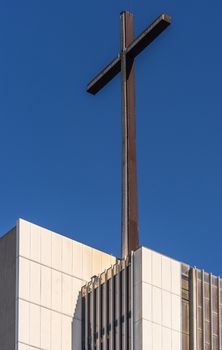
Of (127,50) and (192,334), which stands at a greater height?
(127,50)

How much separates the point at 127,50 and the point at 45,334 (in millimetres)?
15522

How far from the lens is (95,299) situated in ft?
197

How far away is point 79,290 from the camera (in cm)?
6100

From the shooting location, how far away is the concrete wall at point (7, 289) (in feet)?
194

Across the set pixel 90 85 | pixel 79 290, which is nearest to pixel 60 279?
pixel 79 290

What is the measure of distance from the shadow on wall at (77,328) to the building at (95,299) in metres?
0.04

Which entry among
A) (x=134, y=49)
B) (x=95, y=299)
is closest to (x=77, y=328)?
(x=95, y=299)

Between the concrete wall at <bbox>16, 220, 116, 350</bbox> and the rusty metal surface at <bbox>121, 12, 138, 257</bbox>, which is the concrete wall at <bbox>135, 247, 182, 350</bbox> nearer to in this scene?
the rusty metal surface at <bbox>121, 12, 138, 257</bbox>

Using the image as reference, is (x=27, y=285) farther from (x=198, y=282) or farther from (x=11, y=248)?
(x=198, y=282)

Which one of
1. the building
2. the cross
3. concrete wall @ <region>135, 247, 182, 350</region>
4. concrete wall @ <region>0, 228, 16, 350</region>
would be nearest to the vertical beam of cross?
the cross

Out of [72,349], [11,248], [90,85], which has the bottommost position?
[72,349]

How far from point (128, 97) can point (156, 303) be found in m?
12.9

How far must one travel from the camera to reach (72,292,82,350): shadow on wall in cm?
6006

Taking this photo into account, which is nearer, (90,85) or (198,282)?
(198,282)
